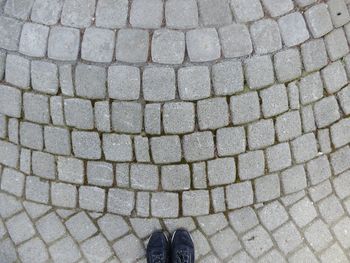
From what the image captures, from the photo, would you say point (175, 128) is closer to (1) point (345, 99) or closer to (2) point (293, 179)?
(2) point (293, 179)

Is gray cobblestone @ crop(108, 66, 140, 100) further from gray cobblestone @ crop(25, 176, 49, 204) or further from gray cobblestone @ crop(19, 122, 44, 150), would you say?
gray cobblestone @ crop(25, 176, 49, 204)

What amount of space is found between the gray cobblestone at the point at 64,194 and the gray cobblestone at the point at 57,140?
27 centimetres

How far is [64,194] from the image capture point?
11.8ft

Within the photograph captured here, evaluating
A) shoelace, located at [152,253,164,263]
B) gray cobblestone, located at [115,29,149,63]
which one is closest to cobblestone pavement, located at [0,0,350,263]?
gray cobblestone, located at [115,29,149,63]

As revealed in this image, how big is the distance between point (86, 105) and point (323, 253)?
218 cm

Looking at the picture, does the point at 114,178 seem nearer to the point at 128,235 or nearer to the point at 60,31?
the point at 128,235

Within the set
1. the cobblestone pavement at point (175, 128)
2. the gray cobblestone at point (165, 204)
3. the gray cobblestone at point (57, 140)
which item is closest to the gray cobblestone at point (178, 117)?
the cobblestone pavement at point (175, 128)

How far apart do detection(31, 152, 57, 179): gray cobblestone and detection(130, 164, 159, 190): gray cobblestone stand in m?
0.61

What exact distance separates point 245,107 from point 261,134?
0.25 metres

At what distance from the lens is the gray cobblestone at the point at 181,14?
3268 mm

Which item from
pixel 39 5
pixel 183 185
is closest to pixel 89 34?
pixel 39 5

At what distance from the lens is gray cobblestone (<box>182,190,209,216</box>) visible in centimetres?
353

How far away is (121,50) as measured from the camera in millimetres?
3289

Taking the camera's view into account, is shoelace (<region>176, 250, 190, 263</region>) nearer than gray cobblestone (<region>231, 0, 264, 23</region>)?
No
